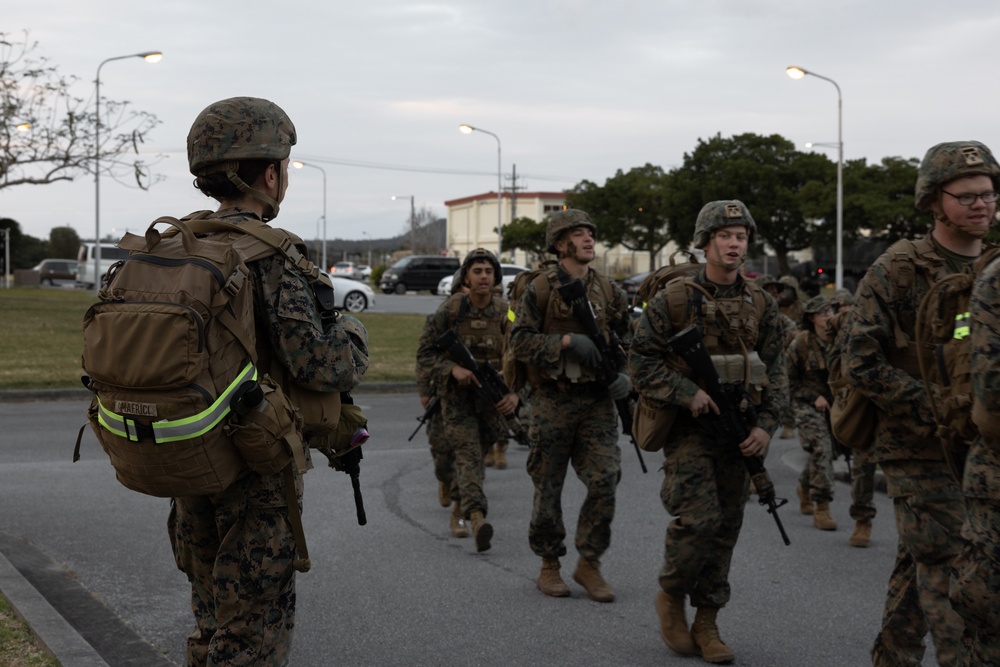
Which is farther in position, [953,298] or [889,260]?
[889,260]

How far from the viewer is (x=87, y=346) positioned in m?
3.39

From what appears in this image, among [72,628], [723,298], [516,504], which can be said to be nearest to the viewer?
[72,628]

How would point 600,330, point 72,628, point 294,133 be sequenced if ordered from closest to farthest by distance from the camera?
1. point 294,133
2. point 72,628
3. point 600,330

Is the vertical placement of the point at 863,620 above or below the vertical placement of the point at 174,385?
below

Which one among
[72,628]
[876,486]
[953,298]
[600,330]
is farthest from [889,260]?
[876,486]

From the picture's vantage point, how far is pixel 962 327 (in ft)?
Answer: 12.9

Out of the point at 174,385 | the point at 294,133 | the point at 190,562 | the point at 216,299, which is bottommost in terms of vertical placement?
the point at 190,562

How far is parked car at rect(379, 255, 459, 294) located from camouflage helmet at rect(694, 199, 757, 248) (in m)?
47.8

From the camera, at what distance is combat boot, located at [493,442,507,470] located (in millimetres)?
11125

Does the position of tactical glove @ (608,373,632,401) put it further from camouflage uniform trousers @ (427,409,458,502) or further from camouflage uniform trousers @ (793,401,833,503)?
camouflage uniform trousers @ (793,401,833,503)

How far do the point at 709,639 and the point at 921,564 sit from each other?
4.58 feet

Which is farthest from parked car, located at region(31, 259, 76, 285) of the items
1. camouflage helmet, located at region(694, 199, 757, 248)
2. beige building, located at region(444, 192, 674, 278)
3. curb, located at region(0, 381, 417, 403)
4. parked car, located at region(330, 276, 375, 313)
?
camouflage helmet, located at region(694, 199, 757, 248)

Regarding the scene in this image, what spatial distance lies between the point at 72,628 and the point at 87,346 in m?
2.41

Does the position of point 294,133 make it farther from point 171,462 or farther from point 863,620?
point 863,620
